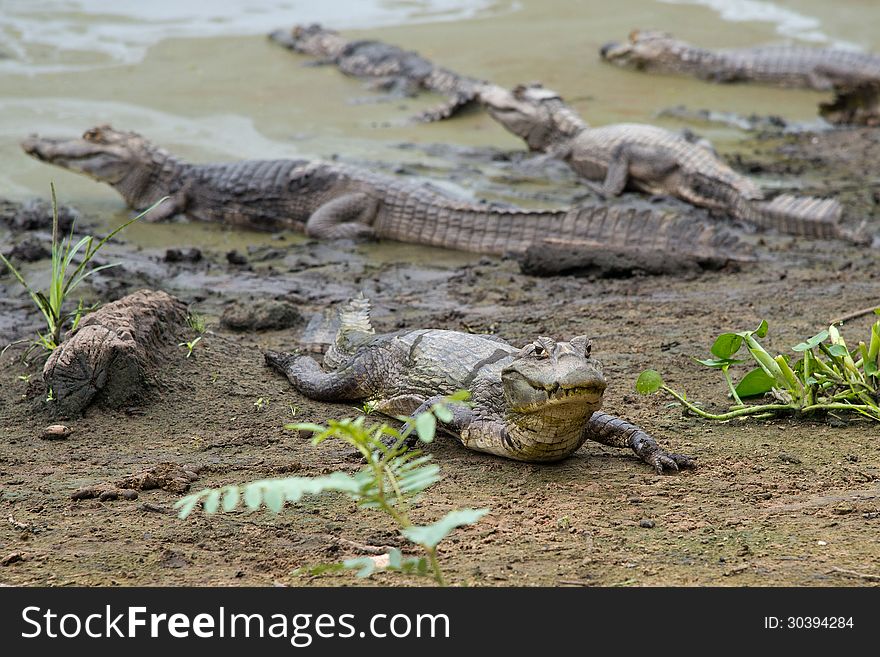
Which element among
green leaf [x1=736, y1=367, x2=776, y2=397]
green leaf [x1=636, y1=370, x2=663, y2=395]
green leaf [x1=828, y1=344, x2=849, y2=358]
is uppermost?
green leaf [x1=828, y1=344, x2=849, y2=358]

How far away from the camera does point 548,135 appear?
36.6 ft

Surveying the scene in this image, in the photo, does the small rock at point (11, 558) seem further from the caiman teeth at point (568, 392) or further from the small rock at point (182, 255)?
the small rock at point (182, 255)

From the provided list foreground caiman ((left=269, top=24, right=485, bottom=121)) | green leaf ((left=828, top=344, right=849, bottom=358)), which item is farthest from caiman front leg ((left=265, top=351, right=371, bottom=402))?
foreground caiman ((left=269, top=24, right=485, bottom=121))

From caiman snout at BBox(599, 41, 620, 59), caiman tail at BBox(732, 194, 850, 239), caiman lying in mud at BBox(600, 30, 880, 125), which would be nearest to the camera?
caiman tail at BBox(732, 194, 850, 239)

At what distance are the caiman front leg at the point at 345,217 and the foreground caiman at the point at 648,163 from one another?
240 centimetres

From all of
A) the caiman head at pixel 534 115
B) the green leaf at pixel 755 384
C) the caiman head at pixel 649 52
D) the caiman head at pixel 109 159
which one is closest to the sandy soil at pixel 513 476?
the green leaf at pixel 755 384

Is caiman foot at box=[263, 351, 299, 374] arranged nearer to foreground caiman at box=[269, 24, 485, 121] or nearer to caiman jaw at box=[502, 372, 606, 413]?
caiman jaw at box=[502, 372, 606, 413]

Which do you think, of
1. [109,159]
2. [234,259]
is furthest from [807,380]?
[109,159]

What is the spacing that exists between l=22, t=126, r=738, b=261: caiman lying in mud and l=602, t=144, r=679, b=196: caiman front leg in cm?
118

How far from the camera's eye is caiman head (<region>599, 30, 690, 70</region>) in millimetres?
14938

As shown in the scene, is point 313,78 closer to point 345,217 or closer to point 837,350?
point 345,217

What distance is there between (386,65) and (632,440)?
455 inches

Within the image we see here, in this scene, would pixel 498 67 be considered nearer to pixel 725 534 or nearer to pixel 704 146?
pixel 704 146

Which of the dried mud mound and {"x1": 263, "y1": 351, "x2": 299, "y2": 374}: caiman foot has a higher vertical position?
the dried mud mound
